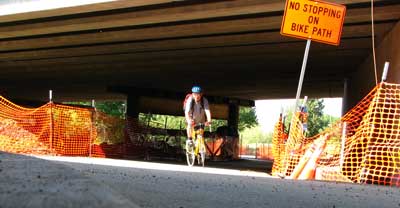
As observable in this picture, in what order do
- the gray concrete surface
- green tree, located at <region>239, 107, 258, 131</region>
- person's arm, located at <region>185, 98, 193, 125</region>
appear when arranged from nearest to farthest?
the gray concrete surface
person's arm, located at <region>185, 98, 193, 125</region>
green tree, located at <region>239, 107, 258, 131</region>

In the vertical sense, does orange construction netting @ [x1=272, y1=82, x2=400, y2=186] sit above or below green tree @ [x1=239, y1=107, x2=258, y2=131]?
below

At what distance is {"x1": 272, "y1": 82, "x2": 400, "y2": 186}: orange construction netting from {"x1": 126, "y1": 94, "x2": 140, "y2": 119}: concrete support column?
16.9m

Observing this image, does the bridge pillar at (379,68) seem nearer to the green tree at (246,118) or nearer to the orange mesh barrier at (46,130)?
the orange mesh barrier at (46,130)

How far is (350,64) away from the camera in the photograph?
70.3 feet

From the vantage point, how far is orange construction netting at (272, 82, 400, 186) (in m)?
9.00

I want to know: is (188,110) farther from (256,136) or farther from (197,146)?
(256,136)

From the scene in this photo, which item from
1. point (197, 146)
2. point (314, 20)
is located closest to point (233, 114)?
point (197, 146)

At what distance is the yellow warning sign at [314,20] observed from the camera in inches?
386

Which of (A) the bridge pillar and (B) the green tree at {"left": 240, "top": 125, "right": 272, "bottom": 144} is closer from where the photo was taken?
(A) the bridge pillar

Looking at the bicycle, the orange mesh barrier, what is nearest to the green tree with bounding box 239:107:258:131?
the orange mesh barrier

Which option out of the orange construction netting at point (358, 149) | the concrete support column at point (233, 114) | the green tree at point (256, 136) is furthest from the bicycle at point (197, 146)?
the green tree at point (256, 136)

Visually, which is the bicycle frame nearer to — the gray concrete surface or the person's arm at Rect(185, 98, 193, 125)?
the person's arm at Rect(185, 98, 193, 125)

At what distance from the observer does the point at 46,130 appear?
16109 mm

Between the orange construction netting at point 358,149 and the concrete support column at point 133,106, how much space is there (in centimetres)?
1686
